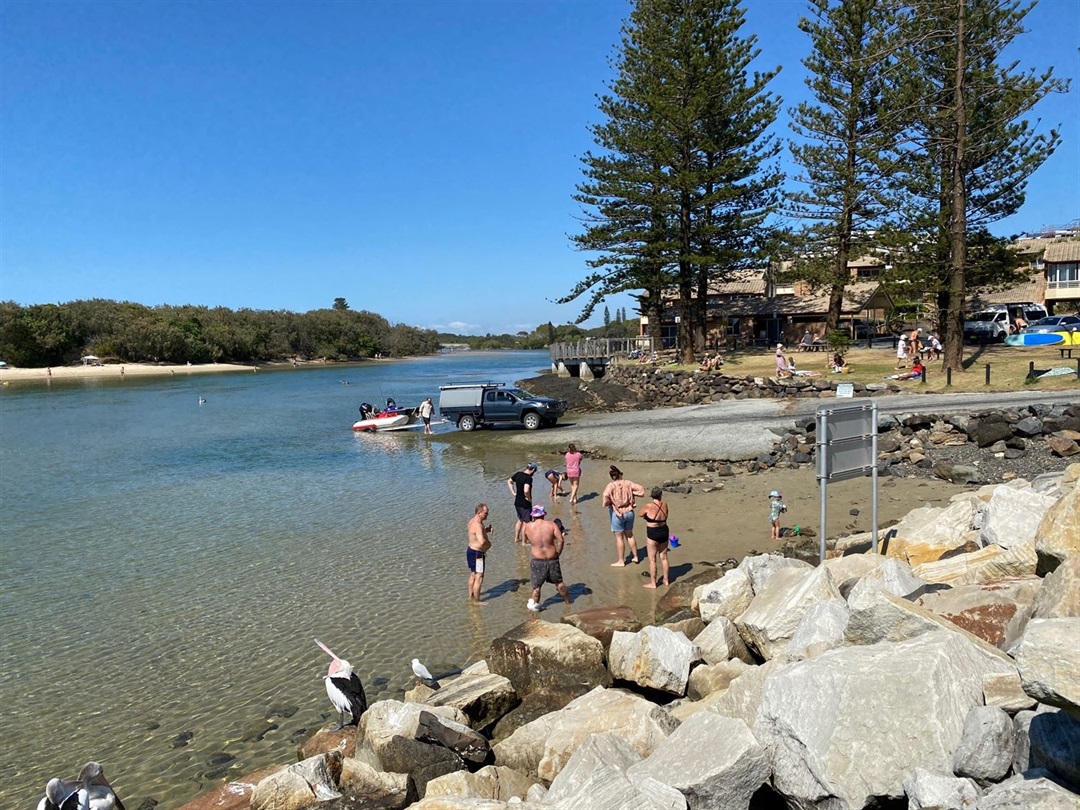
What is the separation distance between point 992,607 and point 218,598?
10.9 metres

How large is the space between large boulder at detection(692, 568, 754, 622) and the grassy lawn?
17299mm

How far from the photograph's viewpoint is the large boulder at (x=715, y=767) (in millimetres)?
4762

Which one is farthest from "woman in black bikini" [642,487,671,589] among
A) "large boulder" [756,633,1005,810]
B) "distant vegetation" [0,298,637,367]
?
"distant vegetation" [0,298,637,367]

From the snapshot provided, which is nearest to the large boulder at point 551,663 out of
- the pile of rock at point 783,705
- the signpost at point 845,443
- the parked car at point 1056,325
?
the pile of rock at point 783,705

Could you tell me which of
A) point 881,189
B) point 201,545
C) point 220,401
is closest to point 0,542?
point 201,545

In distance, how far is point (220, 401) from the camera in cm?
5569

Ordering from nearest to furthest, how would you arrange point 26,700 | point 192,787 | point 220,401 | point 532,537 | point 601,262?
point 192,787 < point 26,700 < point 532,537 < point 601,262 < point 220,401

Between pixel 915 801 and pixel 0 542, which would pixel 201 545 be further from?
pixel 915 801

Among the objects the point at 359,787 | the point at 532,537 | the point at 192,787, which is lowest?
the point at 192,787

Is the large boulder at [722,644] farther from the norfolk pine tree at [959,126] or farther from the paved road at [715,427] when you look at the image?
the norfolk pine tree at [959,126]

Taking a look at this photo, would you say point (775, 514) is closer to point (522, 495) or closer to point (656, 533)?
point (656, 533)

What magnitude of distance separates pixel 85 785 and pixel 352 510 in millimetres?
12127

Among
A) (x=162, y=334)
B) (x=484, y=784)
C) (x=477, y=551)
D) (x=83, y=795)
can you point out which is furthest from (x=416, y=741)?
(x=162, y=334)

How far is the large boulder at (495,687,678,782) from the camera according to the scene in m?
5.95
